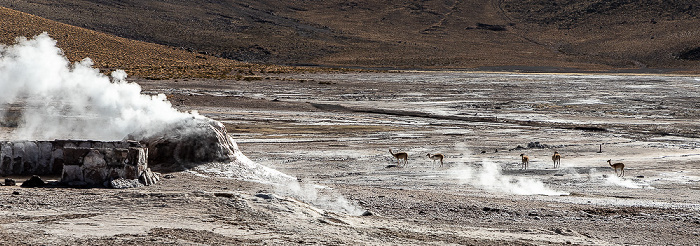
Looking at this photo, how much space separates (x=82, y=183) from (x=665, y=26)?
111284 millimetres

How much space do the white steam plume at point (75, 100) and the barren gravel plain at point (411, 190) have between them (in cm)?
216

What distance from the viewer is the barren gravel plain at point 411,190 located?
11375 mm

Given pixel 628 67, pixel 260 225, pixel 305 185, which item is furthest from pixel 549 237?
pixel 628 67

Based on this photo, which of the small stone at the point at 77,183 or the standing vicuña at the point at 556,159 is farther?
the standing vicuña at the point at 556,159

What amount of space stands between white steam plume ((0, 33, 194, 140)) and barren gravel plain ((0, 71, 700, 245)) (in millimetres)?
2162

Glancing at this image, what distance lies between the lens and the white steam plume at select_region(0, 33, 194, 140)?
1802cm

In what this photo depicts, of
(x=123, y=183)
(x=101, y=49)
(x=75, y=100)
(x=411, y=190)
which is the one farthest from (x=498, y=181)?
(x=101, y=49)

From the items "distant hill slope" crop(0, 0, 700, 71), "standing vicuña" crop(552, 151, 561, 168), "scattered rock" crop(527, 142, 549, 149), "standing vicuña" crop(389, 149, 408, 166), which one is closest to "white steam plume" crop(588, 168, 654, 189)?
"standing vicuña" crop(552, 151, 561, 168)

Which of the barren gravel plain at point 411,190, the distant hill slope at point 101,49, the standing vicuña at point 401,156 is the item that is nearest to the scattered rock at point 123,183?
the barren gravel plain at point 411,190

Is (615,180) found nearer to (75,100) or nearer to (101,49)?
(75,100)

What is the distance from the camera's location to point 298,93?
45938 mm

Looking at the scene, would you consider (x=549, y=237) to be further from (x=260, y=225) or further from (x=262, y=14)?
(x=262, y=14)

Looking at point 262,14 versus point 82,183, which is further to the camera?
point 262,14

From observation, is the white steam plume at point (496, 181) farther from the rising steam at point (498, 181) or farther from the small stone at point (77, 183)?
the small stone at point (77, 183)
